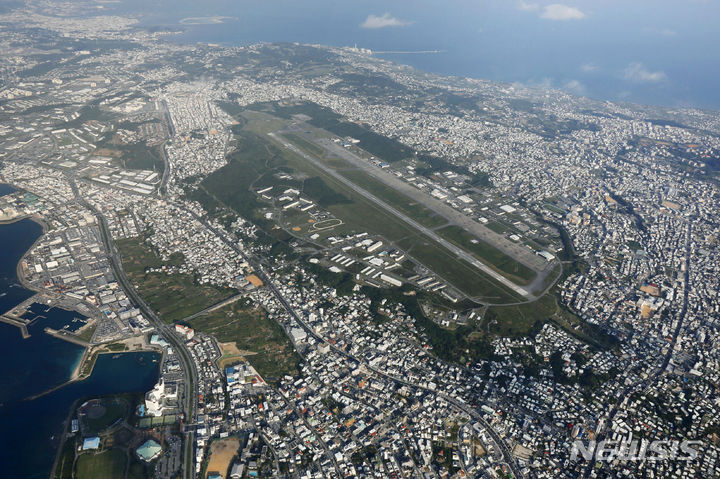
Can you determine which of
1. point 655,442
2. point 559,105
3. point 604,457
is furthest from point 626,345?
point 559,105

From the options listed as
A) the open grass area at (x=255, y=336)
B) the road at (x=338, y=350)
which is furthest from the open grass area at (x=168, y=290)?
the road at (x=338, y=350)

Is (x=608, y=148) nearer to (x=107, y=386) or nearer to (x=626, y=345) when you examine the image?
(x=626, y=345)

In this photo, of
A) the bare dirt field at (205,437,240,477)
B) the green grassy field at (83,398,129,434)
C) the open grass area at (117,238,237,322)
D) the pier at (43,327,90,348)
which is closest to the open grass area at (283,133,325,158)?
the open grass area at (117,238,237,322)

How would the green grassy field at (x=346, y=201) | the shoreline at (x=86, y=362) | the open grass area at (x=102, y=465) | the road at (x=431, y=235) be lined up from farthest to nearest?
the green grassy field at (x=346, y=201), the road at (x=431, y=235), the shoreline at (x=86, y=362), the open grass area at (x=102, y=465)

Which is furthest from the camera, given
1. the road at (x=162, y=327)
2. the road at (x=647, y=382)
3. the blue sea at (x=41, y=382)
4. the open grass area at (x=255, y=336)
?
the open grass area at (x=255, y=336)

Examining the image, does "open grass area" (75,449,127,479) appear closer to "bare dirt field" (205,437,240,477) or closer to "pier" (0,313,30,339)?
"bare dirt field" (205,437,240,477)

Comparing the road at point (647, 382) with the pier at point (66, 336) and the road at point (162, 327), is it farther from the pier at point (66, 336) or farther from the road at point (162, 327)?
the pier at point (66, 336)
